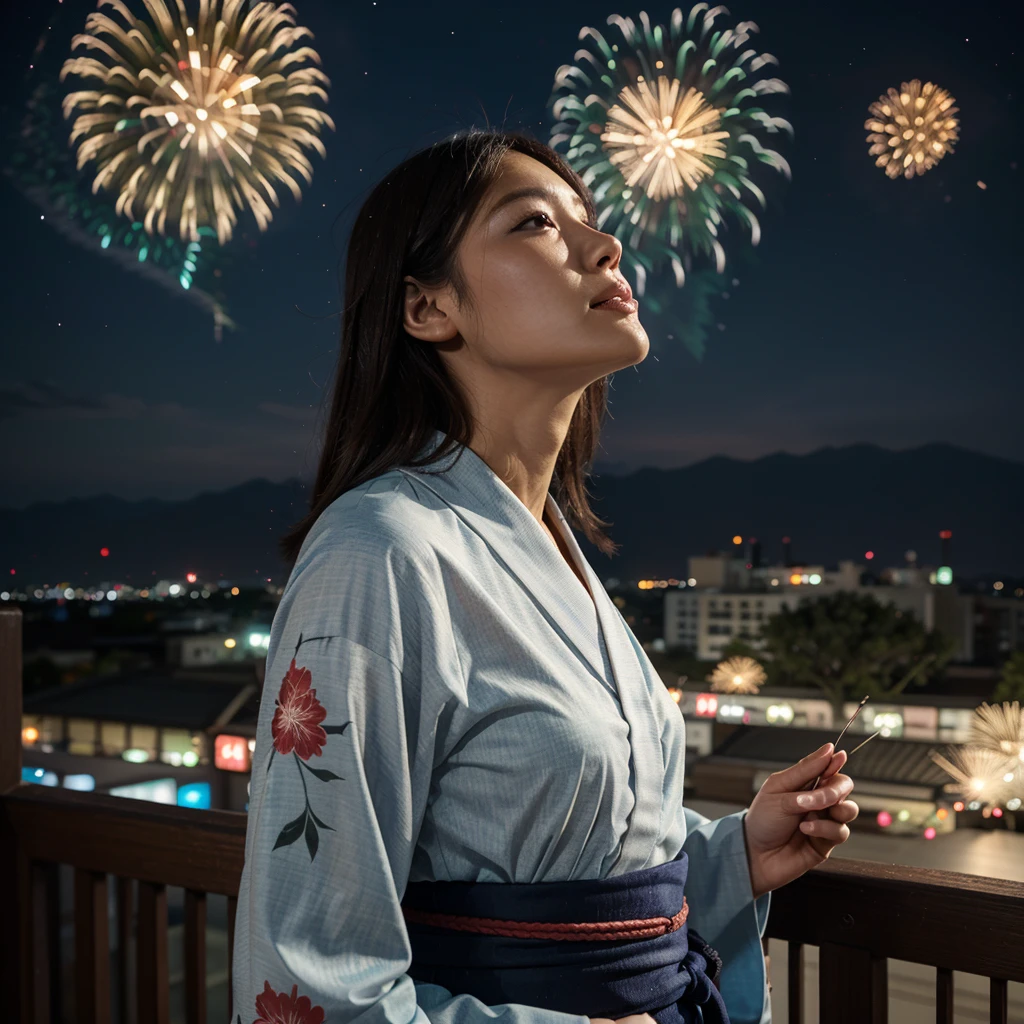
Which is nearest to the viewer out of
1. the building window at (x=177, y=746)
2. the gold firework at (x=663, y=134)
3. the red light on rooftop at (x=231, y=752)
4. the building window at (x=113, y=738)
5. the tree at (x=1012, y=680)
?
the gold firework at (x=663, y=134)

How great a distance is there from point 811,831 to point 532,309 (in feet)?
1.92

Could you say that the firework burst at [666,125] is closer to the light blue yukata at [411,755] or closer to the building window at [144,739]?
the light blue yukata at [411,755]

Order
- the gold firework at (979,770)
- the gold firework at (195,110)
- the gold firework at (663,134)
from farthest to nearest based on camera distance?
the gold firework at (979,770) < the gold firework at (663,134) < the gold firework at (195,110)

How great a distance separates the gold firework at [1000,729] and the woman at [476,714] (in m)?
10.7

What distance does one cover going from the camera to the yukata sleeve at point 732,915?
3.24 ft

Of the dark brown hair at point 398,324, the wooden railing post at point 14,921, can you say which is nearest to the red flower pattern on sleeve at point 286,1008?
the dark brown hair at point 398,324

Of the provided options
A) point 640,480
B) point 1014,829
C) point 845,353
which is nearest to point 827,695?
point 1014,829

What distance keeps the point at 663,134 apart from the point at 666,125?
0.17 feet

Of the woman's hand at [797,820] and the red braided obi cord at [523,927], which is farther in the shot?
the woman's hand at [797,820]

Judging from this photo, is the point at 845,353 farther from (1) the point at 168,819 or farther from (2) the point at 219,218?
(1) the point at 168,819

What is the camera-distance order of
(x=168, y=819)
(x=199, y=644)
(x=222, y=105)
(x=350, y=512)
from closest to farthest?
(x=350, y=512) → (x=168, y=819) → (x=222, y=105) → (x=199, y=644)

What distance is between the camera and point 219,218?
14.1ft

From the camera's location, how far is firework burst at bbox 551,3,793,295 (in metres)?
5.21

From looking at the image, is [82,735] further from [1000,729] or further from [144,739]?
[1000,729]
